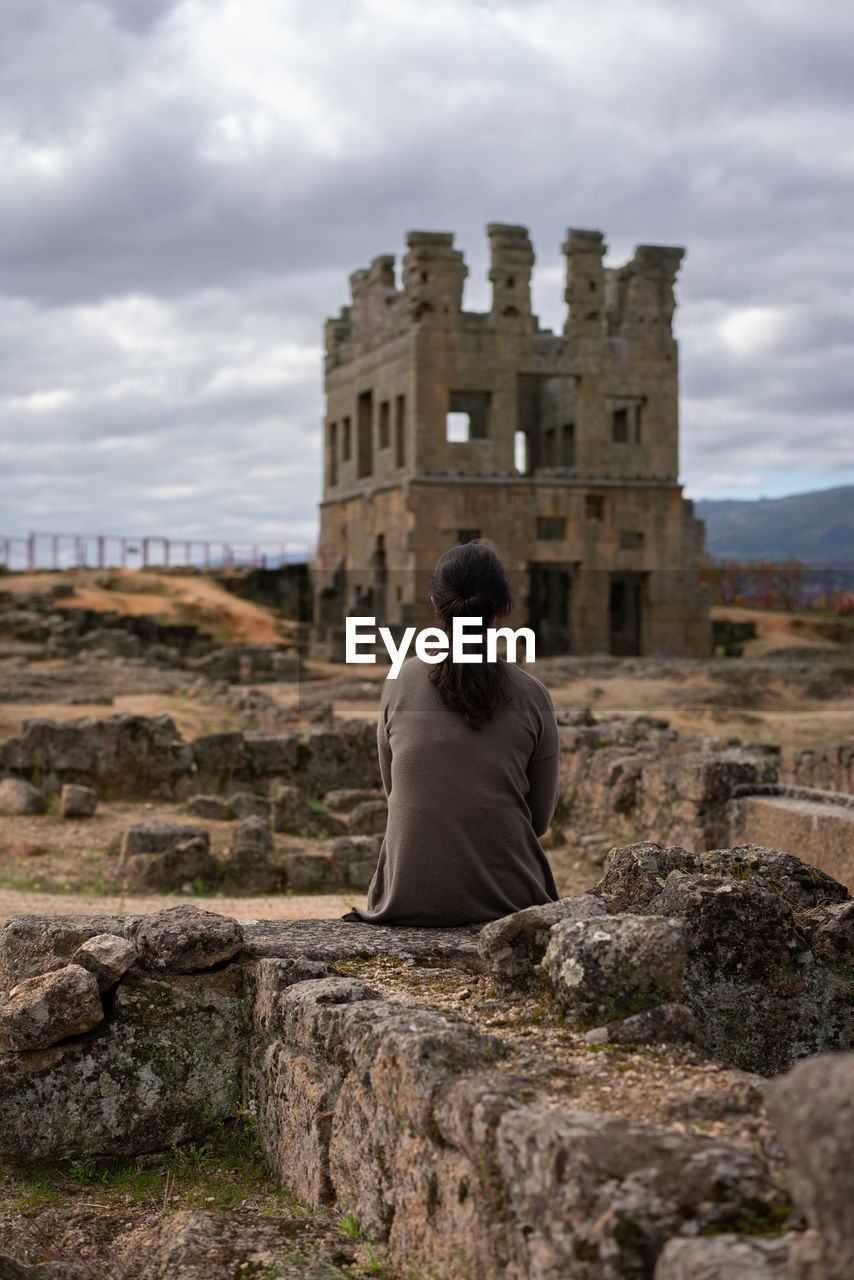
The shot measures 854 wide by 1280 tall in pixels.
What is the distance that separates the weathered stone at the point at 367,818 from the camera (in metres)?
12.8

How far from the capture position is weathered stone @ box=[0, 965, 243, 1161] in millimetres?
3781

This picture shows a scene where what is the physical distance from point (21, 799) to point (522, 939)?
32.4ft

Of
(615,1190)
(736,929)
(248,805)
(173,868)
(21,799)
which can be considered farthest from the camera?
(248,805)

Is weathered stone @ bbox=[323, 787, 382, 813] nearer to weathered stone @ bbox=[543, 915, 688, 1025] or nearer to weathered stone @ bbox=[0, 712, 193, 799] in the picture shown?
weathered stone @ bbox=[0, 712, 193, 799]

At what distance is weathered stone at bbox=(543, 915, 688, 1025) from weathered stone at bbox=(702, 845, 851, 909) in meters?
0.97

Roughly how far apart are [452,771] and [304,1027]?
45.4 inches

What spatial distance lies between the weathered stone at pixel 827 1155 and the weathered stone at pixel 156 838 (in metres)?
8.91

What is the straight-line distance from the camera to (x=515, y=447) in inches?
1272

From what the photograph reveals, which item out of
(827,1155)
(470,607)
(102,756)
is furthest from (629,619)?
(827,1155)

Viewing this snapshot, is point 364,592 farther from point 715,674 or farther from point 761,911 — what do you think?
point 761,911

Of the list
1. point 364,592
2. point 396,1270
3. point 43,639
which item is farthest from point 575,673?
point 396,1270

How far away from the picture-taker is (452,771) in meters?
4.48

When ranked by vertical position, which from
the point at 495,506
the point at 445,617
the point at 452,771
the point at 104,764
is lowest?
the point at 104,764

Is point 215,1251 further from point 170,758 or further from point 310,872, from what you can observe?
point 170,758
